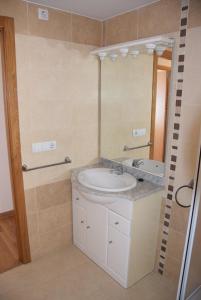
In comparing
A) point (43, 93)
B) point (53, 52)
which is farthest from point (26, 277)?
point (53, 52)

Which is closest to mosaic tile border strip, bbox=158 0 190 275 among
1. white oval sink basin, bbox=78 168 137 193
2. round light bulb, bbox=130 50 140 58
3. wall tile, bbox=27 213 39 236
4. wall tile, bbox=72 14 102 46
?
white oval sink basin, bbox=78 168 137 193

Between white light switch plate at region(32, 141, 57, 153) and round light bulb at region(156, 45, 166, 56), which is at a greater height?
round light bulb at region(156, 45, 166, 56)

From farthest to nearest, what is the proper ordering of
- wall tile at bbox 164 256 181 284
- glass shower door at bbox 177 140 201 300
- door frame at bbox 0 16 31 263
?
1. wall tile at bbox 164 256 181 284
2. door frame at bbox 0 16 31 263
3. glass shower door at bbox 177 140 201 300

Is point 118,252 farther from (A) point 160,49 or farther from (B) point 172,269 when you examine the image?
Result: (A) point 160,49

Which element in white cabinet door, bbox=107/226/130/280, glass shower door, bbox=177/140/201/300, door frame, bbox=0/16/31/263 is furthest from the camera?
white cabinet door, bbox=107/226/130/280

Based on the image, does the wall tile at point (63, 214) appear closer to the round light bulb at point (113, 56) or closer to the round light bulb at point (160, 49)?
the round light bulb at point (113, 56)

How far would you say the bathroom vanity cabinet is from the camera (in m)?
1.90

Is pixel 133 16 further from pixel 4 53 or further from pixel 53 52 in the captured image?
pixel 4 53

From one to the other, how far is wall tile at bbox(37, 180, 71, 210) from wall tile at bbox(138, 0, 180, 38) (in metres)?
1.58

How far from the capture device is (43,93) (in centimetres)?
210

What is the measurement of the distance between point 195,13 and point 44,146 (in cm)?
158

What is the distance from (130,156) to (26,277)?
1.48 metres

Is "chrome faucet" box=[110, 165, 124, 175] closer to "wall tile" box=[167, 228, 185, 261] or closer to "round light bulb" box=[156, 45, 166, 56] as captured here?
"wall tile" box=[167, 228, 185, 261]

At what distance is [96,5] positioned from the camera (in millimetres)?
1973
